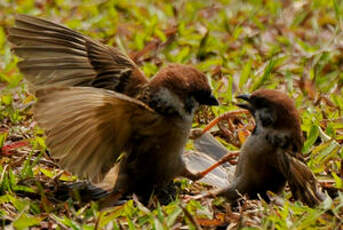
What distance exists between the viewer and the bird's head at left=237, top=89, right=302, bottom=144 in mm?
4441

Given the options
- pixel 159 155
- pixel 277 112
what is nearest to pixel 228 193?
pixel 159 155

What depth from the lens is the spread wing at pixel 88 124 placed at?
4.09 m

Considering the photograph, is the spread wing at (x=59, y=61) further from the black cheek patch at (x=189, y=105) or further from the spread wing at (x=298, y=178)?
the spread wing at (x=298, y=178)

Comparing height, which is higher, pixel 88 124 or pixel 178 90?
pixel 178 90

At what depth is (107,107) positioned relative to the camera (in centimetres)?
419

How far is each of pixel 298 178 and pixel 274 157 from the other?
19 centimetres

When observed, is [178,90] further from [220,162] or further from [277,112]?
[220,162]

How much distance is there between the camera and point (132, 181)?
184 inches

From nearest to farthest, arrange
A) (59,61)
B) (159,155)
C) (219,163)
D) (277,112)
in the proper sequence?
(277,112)
(159,155)
(219,163)
(59,61)

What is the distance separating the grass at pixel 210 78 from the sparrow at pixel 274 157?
0.13 metres

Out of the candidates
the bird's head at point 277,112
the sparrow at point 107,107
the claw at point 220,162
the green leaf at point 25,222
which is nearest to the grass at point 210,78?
the green leaf at point 25,222

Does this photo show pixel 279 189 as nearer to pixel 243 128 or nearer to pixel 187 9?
pixel 243 128

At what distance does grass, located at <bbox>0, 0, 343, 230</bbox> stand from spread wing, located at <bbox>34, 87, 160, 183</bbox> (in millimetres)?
263

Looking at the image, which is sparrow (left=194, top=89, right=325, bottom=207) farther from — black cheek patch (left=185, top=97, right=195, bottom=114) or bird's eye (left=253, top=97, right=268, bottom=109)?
A: black cheek patch (left=185, top=97, right=195, bottom=114)
